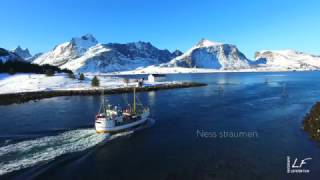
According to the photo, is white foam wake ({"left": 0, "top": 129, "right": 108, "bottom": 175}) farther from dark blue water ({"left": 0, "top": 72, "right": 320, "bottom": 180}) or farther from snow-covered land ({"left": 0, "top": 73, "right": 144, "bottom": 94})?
snow-covered land ({"left": 0, "top": 73, "right": 144, "bottom": 94})

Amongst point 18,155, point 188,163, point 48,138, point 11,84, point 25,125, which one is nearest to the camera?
point 188,163

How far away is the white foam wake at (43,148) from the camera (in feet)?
97.1

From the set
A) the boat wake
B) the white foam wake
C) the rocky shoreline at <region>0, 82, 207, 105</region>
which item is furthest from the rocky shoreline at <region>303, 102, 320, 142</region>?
the rocky shoreline at <region>0, 82, 207, 105</region>

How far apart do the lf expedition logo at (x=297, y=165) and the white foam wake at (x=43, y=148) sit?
2445 centimetres

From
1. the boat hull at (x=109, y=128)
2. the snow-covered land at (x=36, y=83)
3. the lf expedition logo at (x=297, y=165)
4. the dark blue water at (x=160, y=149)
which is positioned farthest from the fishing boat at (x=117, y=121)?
the snow-covered land at (x=36, y=83)

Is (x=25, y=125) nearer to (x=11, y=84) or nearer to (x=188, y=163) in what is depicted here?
(x=188, y=163)

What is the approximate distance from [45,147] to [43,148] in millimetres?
390

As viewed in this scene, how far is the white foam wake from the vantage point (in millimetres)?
29609

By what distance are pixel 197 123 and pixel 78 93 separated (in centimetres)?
6276

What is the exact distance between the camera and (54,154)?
32.2m

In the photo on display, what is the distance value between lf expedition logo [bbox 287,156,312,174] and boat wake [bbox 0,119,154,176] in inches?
936

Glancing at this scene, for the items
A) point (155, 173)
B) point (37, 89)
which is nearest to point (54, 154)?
point (155, 173)

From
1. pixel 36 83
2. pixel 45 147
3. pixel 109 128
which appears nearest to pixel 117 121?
pixel 109 128

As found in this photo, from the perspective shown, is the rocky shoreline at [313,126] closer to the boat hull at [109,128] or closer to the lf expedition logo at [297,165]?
the lf expedition logo at [297,165]
